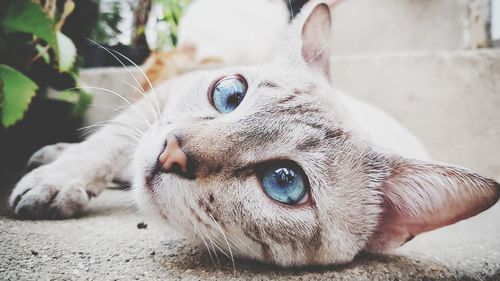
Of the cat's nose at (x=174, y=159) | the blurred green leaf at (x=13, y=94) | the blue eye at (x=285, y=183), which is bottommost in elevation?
the blue eye at (x=285, y=183)

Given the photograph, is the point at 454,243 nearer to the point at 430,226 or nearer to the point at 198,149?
the point at 430,226

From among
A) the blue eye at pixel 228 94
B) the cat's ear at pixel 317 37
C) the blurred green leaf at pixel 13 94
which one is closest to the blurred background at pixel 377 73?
the blurred green leaf at pixel 13 94

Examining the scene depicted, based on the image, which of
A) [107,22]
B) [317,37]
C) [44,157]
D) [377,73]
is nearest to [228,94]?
[317,37]

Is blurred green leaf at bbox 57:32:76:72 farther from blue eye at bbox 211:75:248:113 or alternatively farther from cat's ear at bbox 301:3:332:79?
cat's ear at bbox 301:3:332:79

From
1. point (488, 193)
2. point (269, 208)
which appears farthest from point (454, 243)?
point (269, 208)

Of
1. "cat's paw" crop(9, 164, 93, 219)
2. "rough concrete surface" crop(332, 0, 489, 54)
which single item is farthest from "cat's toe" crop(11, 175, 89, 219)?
"rough concrete surface" crop(332, 0, 489, 54)

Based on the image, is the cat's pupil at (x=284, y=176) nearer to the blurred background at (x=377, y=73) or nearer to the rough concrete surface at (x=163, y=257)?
the rough concrete surface at (x=163, y=257)
